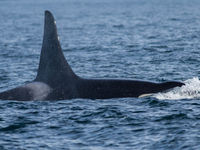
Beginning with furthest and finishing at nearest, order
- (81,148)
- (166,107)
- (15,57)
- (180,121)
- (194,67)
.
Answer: (15,57) < (194,67) < (166,107) < (180,121) < (81,148)

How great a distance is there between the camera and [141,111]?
17.4m

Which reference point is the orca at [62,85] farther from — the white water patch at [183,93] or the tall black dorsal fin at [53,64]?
the white water patch at [183,93]

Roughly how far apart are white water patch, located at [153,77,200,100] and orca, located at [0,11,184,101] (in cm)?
23

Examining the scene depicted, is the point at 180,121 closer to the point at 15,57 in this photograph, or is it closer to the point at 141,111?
the point at 141,111

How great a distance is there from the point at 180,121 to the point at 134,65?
1221cm

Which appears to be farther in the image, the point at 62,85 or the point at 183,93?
the point at 183,93

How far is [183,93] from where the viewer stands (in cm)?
1855

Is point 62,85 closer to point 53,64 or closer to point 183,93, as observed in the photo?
point 53,64

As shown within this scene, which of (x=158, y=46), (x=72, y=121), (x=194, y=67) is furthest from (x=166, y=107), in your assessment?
(x=158, y=46)

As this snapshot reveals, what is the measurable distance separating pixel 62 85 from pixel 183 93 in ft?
12.4

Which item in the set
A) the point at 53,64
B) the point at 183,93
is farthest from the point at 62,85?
the point at 183,93

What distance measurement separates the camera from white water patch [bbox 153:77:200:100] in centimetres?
1802

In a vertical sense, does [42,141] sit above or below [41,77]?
below

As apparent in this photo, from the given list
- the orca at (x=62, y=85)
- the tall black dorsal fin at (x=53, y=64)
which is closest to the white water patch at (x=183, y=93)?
the orca at (x=62, y=85)
